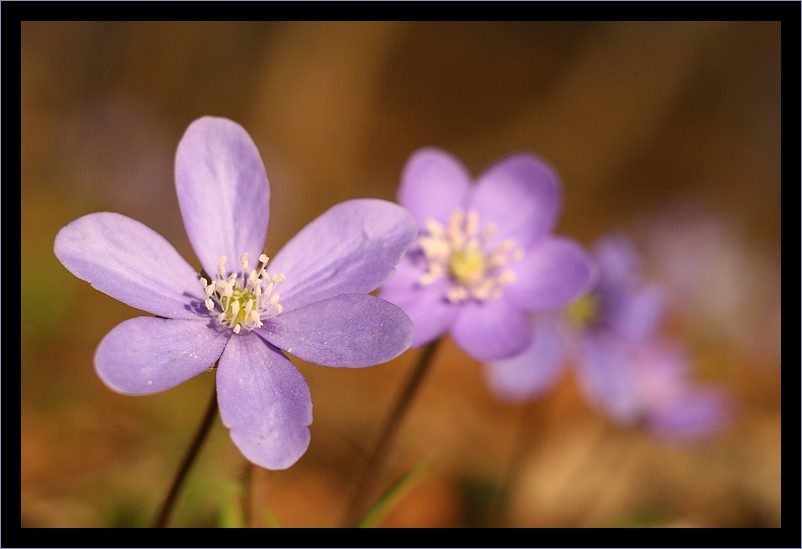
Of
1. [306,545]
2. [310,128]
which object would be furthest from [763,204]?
[306,545]

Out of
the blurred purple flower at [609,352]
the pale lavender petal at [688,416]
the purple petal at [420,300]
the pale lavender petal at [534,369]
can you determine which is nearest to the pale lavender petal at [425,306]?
the purple petal at [420,300]

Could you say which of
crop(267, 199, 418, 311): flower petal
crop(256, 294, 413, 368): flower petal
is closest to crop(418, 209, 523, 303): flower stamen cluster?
crop(267, 199, 418, 311): flower petal

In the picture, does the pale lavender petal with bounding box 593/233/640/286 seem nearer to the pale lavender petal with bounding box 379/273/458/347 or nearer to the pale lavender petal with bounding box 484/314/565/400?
the pale lavender petal with bounding box 484/314/565/400

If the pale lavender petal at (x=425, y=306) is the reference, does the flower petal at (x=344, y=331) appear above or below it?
above

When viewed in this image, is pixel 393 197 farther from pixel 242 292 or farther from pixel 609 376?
pixel 242 292

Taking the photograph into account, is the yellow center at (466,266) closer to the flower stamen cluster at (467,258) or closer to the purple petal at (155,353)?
the flower stamen cluster at (467,258)

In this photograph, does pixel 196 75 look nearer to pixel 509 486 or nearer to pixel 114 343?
pixel 509 486

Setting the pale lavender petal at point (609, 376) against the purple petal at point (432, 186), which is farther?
the pale lavender petal at point (609, 376)
